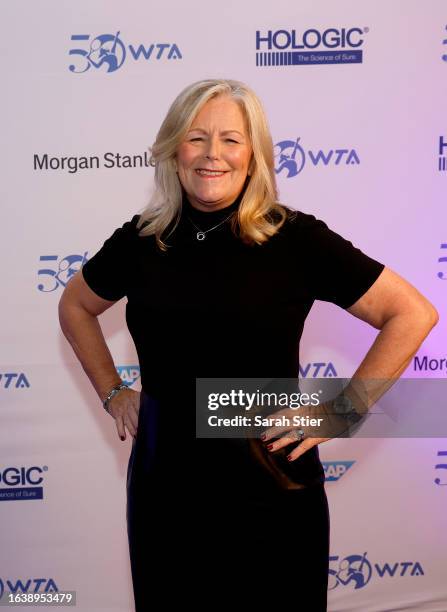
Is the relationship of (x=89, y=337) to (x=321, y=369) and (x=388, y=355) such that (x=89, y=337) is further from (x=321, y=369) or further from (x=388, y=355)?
(x=321, y=369)

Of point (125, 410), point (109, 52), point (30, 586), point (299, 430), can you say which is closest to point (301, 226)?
point (299, 430)

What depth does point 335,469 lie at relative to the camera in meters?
2.89

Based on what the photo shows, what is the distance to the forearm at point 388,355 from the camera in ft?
5.79

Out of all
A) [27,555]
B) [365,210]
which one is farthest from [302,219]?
[27,555]

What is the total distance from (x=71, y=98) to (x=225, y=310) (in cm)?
141

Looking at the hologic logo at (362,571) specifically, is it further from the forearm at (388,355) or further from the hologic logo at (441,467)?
the forearm at (388,355)

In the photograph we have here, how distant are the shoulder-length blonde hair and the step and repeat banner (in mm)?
970

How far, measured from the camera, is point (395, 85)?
2617 millimetres

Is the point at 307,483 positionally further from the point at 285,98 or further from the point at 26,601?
the point at 26,601

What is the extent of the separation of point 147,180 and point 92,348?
2.68 ft

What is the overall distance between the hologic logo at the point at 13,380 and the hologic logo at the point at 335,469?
1.25 meters

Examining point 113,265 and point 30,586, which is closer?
point 113,265

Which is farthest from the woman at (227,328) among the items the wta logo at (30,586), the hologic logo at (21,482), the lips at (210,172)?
the wta logo at (30,586)

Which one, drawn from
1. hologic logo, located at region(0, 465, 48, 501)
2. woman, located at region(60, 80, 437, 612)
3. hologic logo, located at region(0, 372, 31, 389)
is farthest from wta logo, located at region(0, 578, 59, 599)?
woman, located at region(60, 80, 437, 612)
